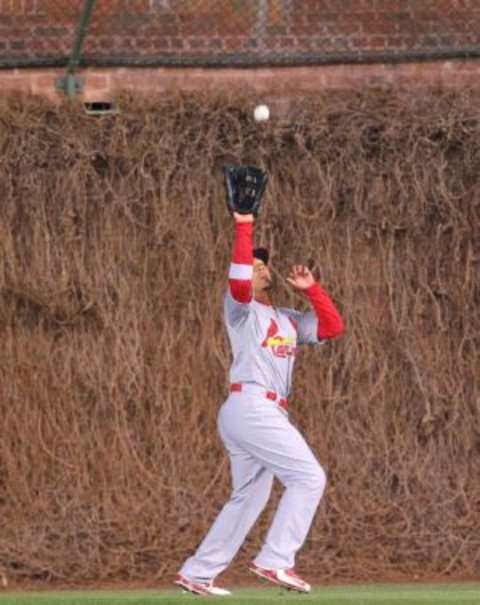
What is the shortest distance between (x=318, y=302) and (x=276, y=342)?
1.01 ft

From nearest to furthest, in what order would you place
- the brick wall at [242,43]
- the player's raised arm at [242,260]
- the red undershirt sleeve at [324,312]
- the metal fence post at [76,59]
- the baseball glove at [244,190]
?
the player's raised arm at [242,260]
the baseball glove at [244,190]
the red undershirt sleeve at [324,312]
the metal fence post at [76,59]
the brick wall at [242,43]

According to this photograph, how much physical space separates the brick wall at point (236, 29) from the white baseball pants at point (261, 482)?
3.69 metres

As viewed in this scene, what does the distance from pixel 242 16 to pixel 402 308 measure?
2.37 metres

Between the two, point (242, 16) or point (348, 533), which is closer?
point (348, 533)

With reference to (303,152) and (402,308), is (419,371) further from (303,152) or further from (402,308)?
(303,152)

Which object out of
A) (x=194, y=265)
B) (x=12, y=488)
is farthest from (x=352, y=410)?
(x=12, y=488)

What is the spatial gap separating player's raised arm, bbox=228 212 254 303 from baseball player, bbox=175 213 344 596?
2 cm

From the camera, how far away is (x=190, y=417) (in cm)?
1276

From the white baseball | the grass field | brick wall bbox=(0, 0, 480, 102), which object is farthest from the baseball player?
brick wall bbox=(0, 0, 480, 102)

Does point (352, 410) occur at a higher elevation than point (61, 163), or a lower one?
lower

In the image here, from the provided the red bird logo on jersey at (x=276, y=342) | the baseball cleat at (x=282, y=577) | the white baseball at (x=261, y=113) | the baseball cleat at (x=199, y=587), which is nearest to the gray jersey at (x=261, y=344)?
the red bird logo on jersey at (x=276, y=342)

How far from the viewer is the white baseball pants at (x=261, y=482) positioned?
10.1m

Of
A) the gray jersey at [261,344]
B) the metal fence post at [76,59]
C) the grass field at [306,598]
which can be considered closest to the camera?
the grass field at [306,598]

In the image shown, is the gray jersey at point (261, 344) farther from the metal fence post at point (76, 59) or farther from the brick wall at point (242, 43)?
the metal fence post at point (76, 59)
